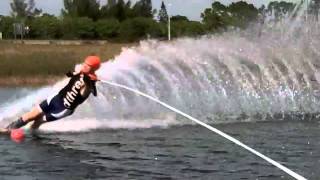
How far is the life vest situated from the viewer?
1570cm

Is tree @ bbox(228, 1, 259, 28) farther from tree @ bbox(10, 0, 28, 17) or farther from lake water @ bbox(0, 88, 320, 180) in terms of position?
tree @ bbox(10, 0, 28, 17)

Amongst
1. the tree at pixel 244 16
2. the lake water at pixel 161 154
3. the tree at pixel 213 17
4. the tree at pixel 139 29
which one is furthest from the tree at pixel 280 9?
the tree at pixel 139 29

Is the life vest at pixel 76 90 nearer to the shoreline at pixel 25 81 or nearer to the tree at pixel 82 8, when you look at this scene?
the shoreline at pixel 25 81

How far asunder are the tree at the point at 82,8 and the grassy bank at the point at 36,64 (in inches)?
2448

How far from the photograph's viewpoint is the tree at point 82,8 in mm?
127438

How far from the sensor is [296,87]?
22641mm

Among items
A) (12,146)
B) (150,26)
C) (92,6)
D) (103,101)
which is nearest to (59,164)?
(12,146)

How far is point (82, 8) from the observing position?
127938mm

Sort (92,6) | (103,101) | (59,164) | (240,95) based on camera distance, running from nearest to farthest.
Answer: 1. (59,164)
2. (103,101)
3. (240,95)
4. (92,6)

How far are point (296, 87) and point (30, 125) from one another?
9.26 meters

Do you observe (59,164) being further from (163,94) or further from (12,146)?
(163,94)

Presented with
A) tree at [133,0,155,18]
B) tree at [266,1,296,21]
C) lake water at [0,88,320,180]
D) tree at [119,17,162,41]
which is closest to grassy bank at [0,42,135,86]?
tree at [266,1,296,21]

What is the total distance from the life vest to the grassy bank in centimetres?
3521

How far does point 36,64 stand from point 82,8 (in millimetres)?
72898
